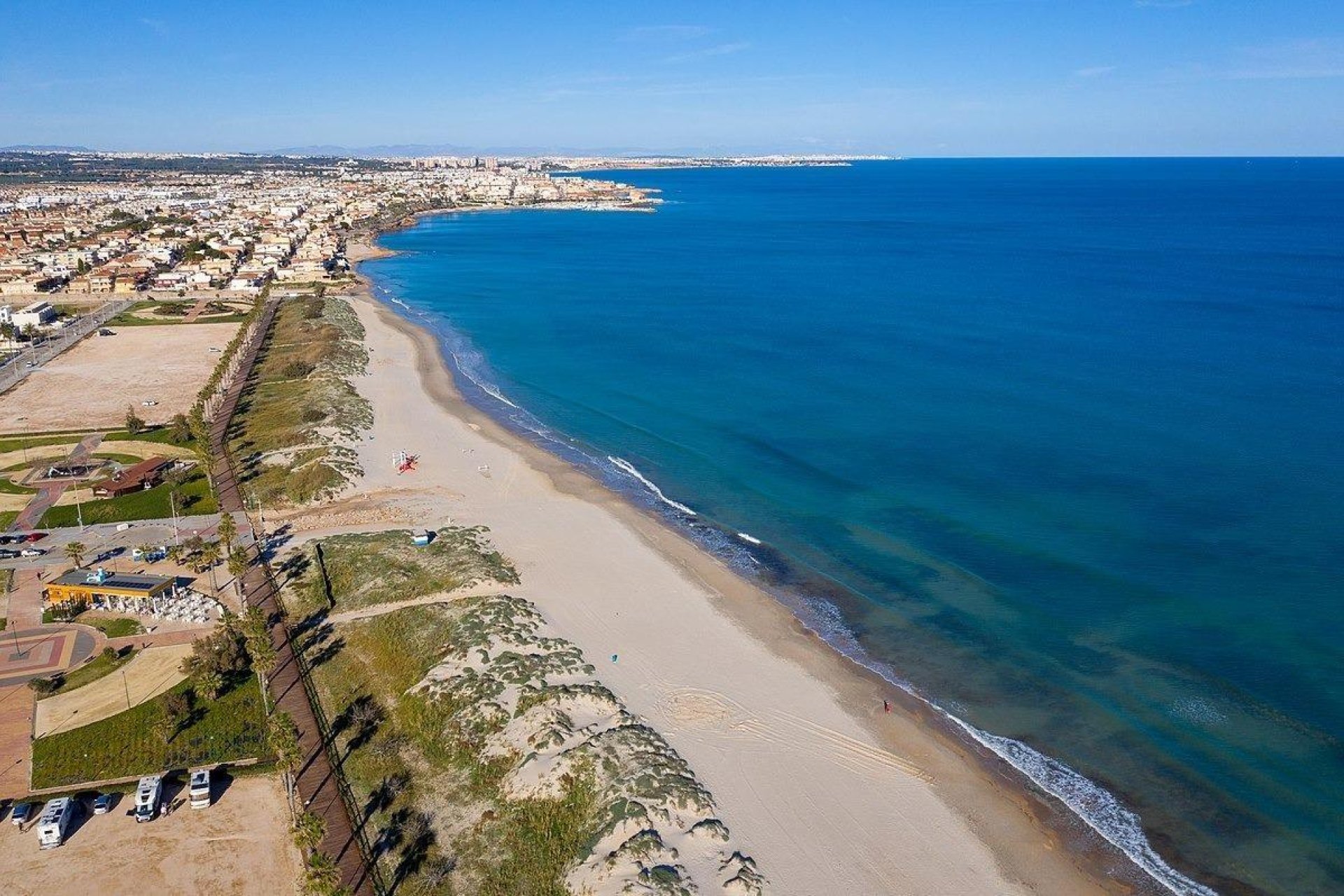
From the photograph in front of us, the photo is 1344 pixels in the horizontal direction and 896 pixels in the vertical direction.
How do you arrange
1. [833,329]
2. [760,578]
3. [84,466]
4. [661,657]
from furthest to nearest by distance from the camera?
[833,329] < [84,466] < [760,578] < [661,657]

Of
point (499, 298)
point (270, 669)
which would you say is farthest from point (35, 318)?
point (270, 669)

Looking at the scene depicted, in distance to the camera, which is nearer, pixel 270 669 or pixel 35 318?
pixel 270 669

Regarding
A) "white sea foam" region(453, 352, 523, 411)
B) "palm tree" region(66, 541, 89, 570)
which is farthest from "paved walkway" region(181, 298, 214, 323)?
"palm tree" region(66, 541, 89, 570)

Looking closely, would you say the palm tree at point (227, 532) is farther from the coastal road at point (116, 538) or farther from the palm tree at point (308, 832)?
the palm tree at point (308, 832)

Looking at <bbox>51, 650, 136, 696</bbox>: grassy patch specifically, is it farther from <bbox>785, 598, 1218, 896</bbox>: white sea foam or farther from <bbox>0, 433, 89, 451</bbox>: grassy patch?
<bbox>0, 433, 89, 451</bbox>: grassy patch

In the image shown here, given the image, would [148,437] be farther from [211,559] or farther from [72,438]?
[211,559]

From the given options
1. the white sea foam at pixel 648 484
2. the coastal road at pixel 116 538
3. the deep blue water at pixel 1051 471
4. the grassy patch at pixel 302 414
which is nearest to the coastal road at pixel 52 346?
the grassy patch at pixel 302 414

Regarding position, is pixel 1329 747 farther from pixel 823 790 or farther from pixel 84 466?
pixel 84 466
